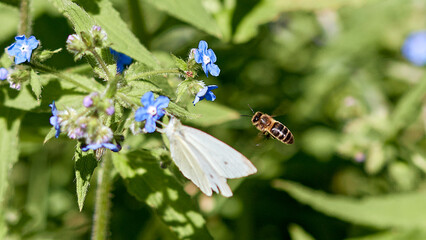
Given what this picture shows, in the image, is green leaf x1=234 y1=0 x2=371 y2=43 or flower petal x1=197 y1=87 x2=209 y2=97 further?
green leaf x1=234 y1=0 x2=371 y2=43

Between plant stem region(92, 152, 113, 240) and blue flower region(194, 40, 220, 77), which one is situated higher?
blue flower region(194, 40, 220, 77)

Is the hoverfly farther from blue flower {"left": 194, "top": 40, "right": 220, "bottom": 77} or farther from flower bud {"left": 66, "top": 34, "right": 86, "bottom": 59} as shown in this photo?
flower bud {"left": 66, "top": 34, "right": 86, "bottom": 59}

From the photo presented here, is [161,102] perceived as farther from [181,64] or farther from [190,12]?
[190,12]

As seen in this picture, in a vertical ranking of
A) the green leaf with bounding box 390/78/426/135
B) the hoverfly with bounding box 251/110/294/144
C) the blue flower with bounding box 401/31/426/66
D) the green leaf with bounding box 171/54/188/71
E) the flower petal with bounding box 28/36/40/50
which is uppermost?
the blue flower with bounding box 401/31/426/66

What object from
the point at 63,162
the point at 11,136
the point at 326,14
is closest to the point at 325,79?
the point at 326,14

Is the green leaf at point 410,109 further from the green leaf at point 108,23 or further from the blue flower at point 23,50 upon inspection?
the blue flower at point 23,50

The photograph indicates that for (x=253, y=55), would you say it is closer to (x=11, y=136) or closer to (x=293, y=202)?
(x=293, y=202)

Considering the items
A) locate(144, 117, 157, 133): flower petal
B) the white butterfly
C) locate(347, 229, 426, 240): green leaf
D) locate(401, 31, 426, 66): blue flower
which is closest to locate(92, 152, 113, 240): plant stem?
the white butterfly
